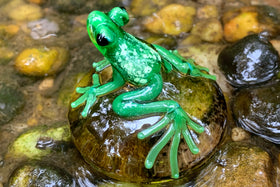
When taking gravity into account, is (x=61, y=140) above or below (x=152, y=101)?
below

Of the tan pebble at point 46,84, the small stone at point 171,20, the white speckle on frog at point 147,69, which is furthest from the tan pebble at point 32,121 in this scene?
the small stone at point 171,20

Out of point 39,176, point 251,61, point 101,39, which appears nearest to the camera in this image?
point 101,39

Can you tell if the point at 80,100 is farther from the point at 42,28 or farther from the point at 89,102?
the point at 42,28

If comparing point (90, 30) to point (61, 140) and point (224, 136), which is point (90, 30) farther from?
point (224, 136)

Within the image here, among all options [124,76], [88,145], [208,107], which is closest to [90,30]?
[124,76]

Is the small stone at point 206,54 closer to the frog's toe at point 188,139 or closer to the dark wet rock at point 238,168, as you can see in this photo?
the dark wet rock at point 238,168

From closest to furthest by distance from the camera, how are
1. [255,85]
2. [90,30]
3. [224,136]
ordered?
[90,30], [224,136], [255,85]

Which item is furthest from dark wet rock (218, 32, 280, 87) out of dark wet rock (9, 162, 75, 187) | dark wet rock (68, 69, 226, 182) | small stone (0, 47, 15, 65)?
small stone (0, 47, 15, 65)

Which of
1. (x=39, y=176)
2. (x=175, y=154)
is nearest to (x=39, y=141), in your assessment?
(x=39, y=176)
